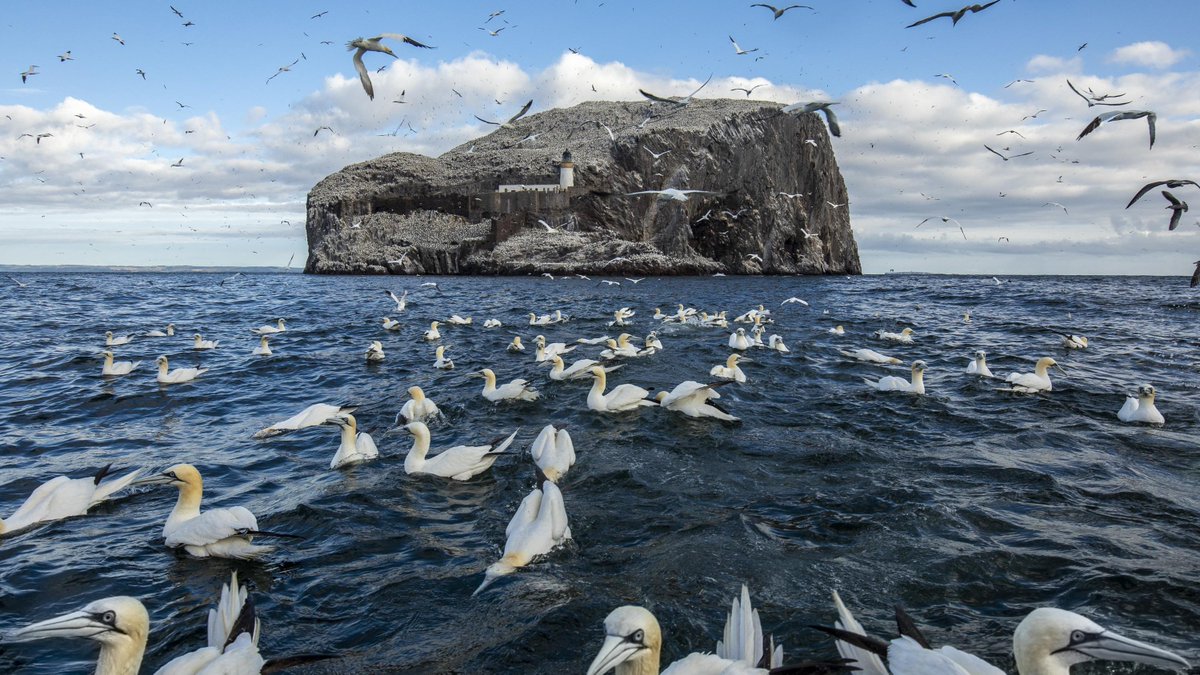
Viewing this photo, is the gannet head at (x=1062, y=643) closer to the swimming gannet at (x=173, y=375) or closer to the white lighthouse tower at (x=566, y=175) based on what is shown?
the swimming gannet at (x=173, y=375)

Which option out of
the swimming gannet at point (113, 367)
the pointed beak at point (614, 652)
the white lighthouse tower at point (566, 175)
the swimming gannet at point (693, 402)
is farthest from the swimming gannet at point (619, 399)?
the white lighthouse tower at point (566, 175)

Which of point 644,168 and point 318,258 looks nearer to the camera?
point 644,168

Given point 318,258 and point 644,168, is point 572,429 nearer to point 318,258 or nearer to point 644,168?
point 644,168

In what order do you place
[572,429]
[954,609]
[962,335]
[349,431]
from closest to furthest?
[954,609]
[349,431]
[572,429]
[962,335]

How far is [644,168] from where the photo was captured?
3214 inches

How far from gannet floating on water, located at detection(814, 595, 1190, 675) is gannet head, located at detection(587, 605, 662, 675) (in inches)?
34.0

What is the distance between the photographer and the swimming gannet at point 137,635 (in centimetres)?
A: 344

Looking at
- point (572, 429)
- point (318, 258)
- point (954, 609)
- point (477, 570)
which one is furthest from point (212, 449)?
point (318, 258)

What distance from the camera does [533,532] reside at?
18.1 feet

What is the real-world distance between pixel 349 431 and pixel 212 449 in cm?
226

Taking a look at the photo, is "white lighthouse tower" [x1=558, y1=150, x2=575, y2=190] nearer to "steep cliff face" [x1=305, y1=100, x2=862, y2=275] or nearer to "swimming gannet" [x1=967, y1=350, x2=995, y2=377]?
"steep cliff face" [x1=305, y1=100, x2=862, y2=275]

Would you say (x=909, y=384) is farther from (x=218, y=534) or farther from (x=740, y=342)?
(x=218, y=534)

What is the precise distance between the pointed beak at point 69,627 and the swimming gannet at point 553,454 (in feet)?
14.4

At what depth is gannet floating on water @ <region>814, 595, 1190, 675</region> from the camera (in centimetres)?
294
